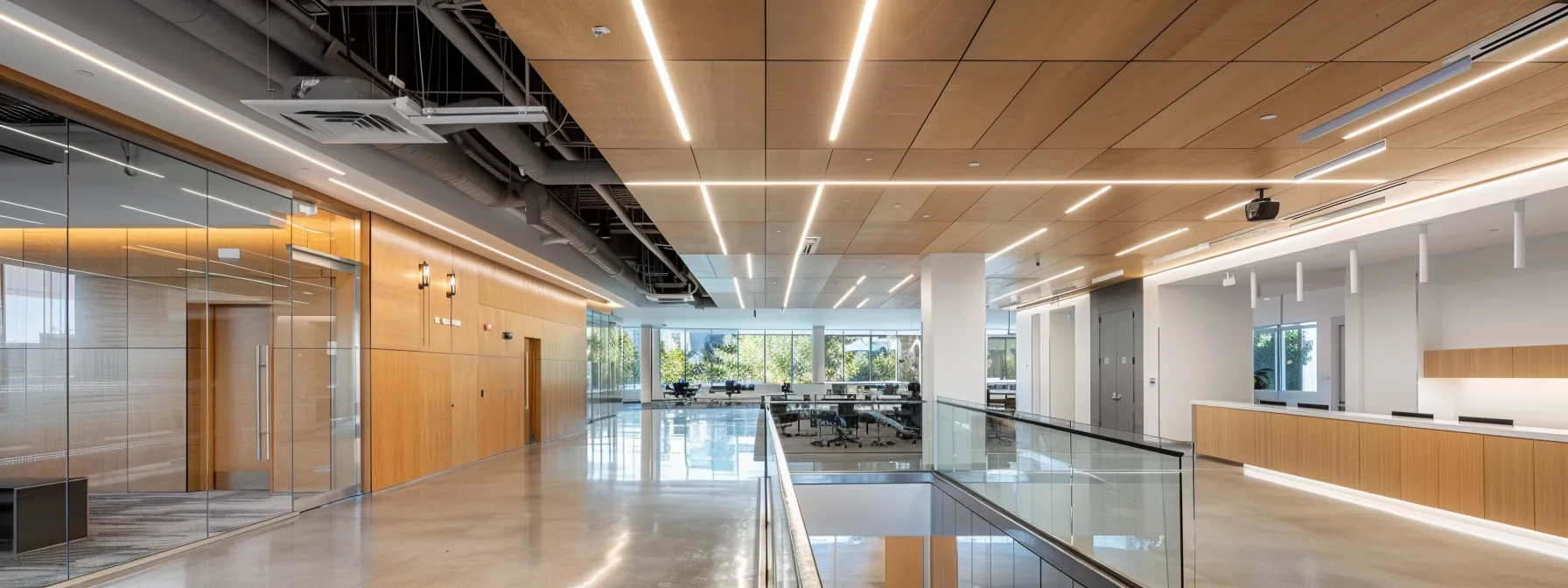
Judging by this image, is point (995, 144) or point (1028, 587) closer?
point (995, 144)

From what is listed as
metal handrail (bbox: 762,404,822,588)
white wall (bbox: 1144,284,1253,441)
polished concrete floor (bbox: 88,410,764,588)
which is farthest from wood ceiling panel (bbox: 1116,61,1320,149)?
white wall (bbox: 1144,284,1253,441)

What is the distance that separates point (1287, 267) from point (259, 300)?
1351 centimetres

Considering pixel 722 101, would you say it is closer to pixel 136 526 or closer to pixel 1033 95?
pixel 1033 95

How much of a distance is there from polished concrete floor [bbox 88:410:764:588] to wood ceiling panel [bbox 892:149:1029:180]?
343 centimetres

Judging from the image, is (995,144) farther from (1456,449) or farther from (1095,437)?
(1456,449)

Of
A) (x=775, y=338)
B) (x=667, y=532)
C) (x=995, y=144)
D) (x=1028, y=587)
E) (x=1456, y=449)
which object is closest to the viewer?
(x=995, y=144)

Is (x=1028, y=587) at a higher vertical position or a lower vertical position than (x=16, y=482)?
lower

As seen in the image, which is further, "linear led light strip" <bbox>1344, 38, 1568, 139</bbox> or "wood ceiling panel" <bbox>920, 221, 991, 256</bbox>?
"wood ceiling panel" <bbox>920, 221, 991, 256</bbox>

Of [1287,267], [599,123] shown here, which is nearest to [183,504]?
[599,123]

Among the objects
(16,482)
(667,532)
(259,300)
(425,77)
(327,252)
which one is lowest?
(667,532)

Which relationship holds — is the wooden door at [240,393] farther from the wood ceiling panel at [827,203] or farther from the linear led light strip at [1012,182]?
the wood ceiling panel at [827,203]

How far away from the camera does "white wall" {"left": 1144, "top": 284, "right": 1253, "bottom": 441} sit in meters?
14.5

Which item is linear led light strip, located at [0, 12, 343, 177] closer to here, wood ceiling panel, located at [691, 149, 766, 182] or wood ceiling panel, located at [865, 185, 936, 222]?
wood ceiling panel, located at [691, 149, 766, 182]

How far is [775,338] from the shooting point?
1414 inches
